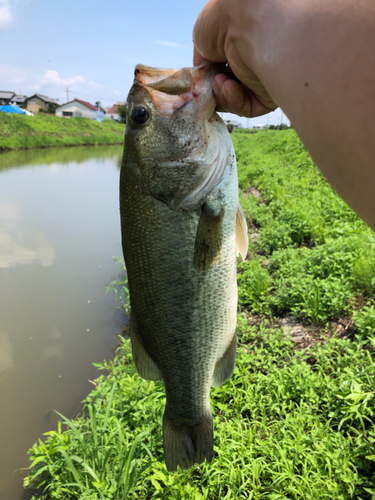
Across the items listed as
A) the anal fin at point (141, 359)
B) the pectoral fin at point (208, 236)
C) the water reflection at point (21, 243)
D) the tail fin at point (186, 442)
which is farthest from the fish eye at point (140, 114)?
the water reflection at point (21, 243)

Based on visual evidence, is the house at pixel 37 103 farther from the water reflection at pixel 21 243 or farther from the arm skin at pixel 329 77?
the arm skin at pixel 329 77

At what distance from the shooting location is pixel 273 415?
297cm

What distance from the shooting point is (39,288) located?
6.89m

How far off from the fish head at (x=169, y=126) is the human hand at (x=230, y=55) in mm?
79

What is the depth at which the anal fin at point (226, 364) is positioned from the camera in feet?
6.02

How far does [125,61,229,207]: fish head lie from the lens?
59.7 inches

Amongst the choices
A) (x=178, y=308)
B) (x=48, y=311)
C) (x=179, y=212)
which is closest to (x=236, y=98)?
(x=179, y=212)

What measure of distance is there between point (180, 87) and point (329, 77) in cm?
94

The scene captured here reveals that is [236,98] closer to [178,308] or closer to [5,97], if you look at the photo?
[178,308]

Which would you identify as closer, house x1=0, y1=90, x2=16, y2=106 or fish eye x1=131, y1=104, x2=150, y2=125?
fish eye x1=131, y1=104, x2=150, y2=125

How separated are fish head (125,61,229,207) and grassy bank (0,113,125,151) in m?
27.8

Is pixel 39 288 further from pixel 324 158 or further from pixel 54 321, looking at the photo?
pixel 324 158

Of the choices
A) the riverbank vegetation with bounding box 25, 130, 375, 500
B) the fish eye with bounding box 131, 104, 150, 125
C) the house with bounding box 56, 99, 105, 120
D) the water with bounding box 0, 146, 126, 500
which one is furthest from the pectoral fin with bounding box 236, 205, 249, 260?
the house with bounding box 56, 99, 105, 120

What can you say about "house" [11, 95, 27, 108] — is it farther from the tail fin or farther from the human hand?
the tail fin
